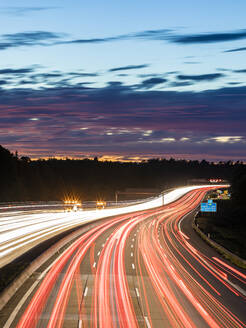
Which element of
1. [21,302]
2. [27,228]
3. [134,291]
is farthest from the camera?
[27,228]

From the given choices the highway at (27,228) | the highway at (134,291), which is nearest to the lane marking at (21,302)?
the highway at (134,291)

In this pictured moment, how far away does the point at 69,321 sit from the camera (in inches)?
746

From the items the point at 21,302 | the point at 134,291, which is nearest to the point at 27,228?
the point at 134,291

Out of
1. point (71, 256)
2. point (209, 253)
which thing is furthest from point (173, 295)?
point (209, 253)

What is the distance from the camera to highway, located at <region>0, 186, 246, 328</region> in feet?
63.8

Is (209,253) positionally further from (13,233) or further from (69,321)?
(69,321)

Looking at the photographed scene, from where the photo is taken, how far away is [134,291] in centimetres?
2552

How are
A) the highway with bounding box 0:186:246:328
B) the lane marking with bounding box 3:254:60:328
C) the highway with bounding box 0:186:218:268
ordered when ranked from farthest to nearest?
1. the highway with bounding box 0:186:218:268
2. the highway with bounding box 0:186:246:328
3. the lane marking with bounding box 3:254:60:328

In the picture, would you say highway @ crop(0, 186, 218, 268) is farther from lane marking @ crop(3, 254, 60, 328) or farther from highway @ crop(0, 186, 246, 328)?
lane marking @ crop(3, 254, 60, 328)

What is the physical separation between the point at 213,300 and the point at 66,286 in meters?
8.65

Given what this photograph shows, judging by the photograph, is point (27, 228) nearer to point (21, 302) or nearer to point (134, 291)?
point (134, 291)

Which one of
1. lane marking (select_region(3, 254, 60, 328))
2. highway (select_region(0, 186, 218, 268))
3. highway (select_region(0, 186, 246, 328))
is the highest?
highway (select_region(0, 186, 218, 268))

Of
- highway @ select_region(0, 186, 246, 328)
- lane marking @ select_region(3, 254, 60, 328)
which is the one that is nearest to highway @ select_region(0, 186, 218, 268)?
highway @ select_region(0, 186, 246, 328)

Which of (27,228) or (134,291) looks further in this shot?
(27,228)
